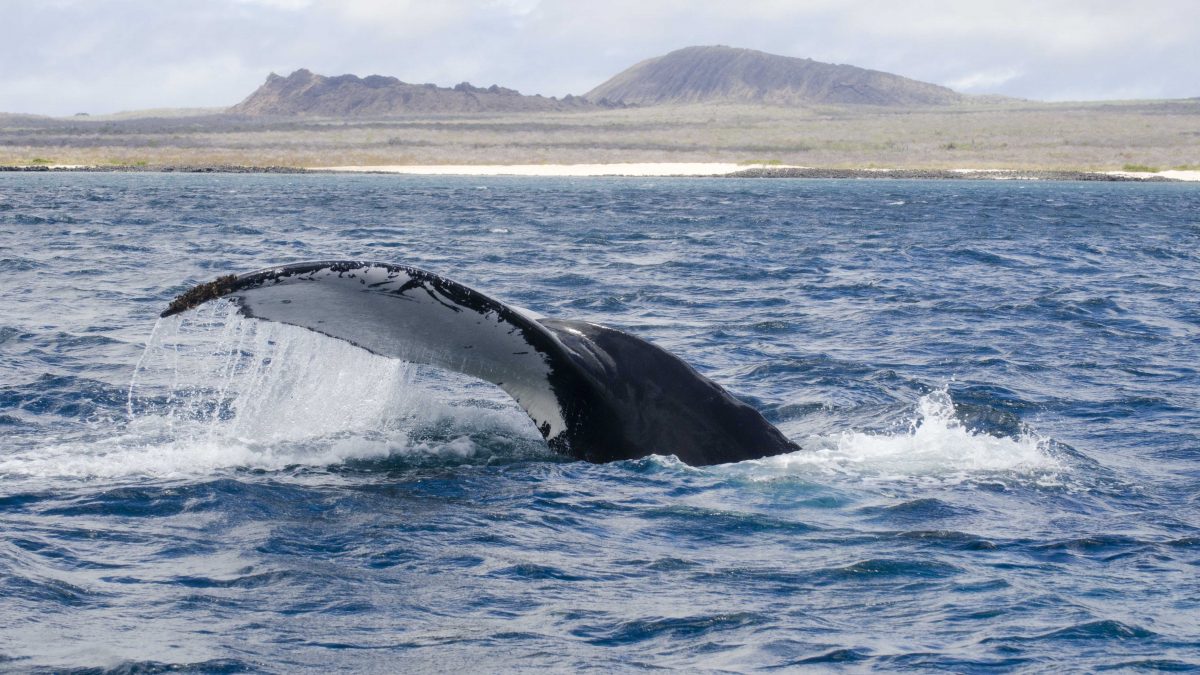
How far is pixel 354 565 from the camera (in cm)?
597

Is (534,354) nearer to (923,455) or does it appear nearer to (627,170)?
(923,455)

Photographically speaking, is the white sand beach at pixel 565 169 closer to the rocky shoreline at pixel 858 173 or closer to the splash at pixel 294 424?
the rocky shoreline at pixel 858 173

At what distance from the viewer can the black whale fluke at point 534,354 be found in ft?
19.1

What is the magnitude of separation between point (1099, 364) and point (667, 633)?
30.0 feet

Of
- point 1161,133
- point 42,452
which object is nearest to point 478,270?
point 42,452

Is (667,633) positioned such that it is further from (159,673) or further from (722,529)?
(159,673)

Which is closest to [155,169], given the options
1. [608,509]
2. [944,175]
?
[944,175]

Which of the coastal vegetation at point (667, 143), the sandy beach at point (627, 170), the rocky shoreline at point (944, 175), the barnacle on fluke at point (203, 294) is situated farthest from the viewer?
the coastal vegetation at point (667, 143)

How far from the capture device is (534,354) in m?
6.34

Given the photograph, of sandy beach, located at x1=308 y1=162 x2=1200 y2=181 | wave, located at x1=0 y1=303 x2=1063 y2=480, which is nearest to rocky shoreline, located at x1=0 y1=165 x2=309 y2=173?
sandy beach, located at x1=308 y1=162 x2=1200 y2=181

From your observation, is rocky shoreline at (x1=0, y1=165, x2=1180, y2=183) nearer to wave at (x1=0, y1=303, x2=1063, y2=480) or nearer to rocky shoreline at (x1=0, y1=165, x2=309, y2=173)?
rocky shoreline at (x1=0, y1=165, x2=309, y2=173)

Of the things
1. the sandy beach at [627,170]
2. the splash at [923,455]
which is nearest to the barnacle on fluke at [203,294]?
the splash at [923,455]

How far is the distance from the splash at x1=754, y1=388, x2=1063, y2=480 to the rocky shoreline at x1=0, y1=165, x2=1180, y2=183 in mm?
86185

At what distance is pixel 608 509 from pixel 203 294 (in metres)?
2.56
